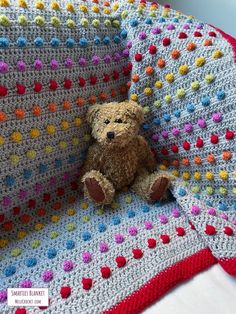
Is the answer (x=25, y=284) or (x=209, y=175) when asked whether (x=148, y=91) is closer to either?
(x=209, y=175)

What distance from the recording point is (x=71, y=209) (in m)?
1.09

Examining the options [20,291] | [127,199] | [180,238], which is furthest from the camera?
[127,199]

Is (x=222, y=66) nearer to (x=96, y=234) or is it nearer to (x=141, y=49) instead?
(x=141, y=49)

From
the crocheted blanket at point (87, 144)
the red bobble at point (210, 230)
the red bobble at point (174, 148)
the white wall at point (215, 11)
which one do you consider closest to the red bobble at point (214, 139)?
the crocheted blanket at point (87, 144)

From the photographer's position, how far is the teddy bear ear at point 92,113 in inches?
42.6

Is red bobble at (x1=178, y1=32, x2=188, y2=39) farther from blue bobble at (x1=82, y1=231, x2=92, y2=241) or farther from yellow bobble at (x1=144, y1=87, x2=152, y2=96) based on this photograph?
blue bobble at (x1=82, y1=231, x2=92, y2=241)

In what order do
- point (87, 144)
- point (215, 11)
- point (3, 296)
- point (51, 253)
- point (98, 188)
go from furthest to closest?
point (215, 11) → point (87, 144) → point (98, 188) → point (51, 253) → point (3, 296)

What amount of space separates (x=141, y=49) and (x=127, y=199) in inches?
16.8

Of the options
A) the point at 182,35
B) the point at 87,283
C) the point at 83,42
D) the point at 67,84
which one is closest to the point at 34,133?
the point at 67,84

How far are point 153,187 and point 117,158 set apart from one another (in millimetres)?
125

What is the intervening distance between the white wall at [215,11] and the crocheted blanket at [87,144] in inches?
20.3

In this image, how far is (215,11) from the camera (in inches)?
64.7

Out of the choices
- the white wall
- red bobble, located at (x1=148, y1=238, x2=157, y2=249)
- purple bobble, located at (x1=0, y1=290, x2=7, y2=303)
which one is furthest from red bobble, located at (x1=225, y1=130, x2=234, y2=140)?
the white wall

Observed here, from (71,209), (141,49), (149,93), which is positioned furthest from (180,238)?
(141,49)
